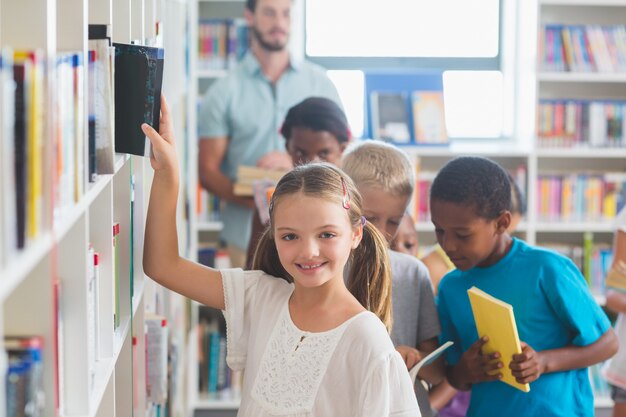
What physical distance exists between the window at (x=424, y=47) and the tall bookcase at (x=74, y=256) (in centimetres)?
315

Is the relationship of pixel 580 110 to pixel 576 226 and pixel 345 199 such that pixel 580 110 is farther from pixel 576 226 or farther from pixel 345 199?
pixel 345 199

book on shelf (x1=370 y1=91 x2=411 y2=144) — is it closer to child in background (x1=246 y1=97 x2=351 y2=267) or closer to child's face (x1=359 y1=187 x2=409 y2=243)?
child in background (x1=246 y1=97 x2=351 y2=267)

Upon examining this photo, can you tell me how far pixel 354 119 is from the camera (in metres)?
5.46

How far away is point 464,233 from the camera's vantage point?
2299 mm

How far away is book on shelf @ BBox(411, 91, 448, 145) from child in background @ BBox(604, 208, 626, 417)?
1.82 m

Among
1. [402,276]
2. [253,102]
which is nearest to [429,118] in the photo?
[253,102]

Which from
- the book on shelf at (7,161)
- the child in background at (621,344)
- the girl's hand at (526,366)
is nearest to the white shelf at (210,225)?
the child in background at (621,344)

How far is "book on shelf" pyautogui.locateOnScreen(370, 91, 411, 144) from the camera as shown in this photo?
5113 millimetres

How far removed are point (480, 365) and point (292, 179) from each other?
27.6 inches

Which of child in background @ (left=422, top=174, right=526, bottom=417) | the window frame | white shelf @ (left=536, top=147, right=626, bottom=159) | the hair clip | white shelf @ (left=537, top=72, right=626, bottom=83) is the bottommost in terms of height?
child in background @ (left=422, top=174, right=526, bottom=417)

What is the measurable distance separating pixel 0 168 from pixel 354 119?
454 centimetres

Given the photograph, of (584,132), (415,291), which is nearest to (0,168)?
(415,291)

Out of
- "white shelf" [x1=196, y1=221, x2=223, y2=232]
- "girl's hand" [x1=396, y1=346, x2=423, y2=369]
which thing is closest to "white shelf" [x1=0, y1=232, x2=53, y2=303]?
"girl's hand" [x1=396, y1=346, x2=423, y2=369]

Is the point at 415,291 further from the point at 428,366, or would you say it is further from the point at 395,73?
the point at 395,73
